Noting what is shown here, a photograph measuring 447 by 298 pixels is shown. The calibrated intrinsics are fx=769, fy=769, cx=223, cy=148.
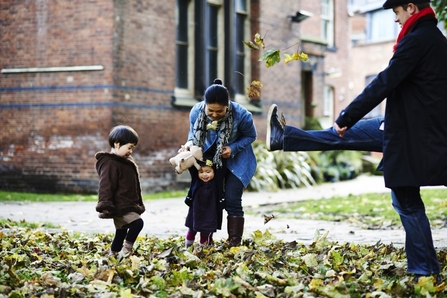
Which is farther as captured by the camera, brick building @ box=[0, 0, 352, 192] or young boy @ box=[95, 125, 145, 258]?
brick building @ box=[0, 0, 352, 192]

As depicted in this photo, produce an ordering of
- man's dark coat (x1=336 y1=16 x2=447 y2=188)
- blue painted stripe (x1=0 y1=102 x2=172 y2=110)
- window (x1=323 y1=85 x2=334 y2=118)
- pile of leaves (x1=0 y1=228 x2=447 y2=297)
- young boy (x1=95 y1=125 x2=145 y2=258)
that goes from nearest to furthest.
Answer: pile of leaves (x1=0 y1=228 x2=447 y2=297), man's dark coat (x1=336 y1=16 x2=447 y2=188), young boy (x1=95 y1=125 x2=145 y2=258), blue painted stripe (x1=0 y1=102 x2=172 y2=110), window (x1=323 y1=85 x2=334 y2=118)

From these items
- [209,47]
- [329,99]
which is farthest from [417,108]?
[329,99]

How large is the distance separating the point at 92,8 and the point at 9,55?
88.2 inches

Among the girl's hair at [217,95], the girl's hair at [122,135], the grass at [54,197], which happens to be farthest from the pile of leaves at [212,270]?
the grass at [54,197]

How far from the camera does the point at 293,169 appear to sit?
18.7 metres

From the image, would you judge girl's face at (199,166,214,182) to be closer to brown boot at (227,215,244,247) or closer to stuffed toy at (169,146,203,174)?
stuffed toy at (169,146,203,174)

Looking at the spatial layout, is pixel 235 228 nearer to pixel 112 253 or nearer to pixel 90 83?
pixel 112 253

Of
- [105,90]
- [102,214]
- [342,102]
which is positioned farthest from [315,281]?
[342,102]

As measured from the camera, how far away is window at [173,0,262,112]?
1697 cm

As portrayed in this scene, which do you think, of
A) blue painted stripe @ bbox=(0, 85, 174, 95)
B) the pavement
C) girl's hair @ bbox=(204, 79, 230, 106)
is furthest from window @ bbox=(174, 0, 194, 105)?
girl's hair @ bbox=(204, 79, 230, 106)

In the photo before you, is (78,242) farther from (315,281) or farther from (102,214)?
(315,281)

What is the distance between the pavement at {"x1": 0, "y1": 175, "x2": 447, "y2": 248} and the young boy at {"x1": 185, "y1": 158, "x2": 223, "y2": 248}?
78 cm

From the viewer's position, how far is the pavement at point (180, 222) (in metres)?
8.45

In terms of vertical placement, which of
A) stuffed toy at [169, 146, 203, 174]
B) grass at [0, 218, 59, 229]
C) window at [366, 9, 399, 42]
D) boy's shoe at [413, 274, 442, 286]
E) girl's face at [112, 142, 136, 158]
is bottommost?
grass at [0, 218, 59, 229]
